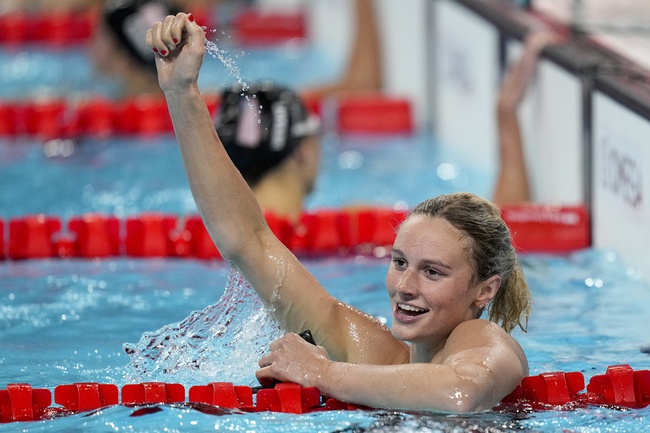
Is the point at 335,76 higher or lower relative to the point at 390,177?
higher

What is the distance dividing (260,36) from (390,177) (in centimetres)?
401

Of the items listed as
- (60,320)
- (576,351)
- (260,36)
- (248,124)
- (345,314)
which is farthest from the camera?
(260,36)

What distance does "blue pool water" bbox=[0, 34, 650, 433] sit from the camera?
8.57 feet

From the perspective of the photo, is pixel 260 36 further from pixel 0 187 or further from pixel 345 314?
pixel 345 314

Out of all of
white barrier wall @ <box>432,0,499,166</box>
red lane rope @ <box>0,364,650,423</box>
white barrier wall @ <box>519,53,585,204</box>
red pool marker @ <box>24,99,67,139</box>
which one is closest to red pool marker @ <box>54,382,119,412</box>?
red lane rope @ <box>0,364,650,423</box>

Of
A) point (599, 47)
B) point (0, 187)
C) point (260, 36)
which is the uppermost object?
point (260, 36)

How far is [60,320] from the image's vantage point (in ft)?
12.5

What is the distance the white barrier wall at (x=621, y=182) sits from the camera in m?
4.07

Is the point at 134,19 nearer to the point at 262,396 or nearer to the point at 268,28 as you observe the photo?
the point at 268,28

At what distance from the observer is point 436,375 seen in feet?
8.24

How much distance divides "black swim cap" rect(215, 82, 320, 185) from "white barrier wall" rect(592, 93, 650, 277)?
1.06m

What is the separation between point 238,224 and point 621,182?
6.47 ft

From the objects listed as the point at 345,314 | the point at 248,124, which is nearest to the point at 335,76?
the point at 248,124

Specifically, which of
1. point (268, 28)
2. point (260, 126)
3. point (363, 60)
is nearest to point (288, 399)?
point (260, 126)
